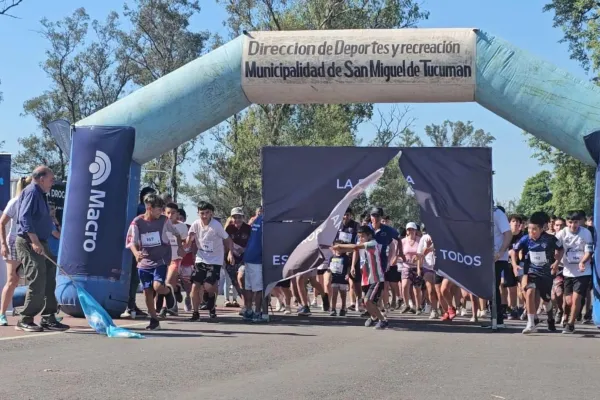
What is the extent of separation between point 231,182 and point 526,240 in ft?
109

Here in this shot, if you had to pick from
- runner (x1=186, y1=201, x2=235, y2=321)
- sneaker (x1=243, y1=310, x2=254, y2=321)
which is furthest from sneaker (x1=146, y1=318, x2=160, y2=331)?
sneaker (x1=243, y1=310, x2=254, y2=321)

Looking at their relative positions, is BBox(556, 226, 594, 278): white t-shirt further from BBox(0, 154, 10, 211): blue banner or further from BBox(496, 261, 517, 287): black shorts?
BBox(0, 154, 10, 211): blue banner

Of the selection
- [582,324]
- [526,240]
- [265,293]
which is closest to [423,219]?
[526,240]

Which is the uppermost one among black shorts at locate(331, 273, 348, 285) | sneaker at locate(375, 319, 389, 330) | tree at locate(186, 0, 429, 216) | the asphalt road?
tree at locate(186, 0, 429, 216)

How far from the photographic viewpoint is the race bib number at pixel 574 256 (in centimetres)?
1394

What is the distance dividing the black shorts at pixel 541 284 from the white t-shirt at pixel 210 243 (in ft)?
15.6

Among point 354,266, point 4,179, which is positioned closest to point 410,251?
point 354,266

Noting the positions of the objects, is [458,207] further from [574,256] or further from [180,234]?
[180,234]

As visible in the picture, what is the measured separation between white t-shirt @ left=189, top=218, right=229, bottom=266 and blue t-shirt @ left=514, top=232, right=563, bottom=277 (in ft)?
15.5

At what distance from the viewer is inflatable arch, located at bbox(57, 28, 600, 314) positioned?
44.3 feet

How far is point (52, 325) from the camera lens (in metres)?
12.1

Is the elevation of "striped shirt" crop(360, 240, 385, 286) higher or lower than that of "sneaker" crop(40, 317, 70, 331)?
higher

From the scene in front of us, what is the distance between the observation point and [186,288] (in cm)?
1698

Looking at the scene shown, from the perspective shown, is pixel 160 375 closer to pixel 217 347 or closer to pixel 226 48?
pixel 217 347
